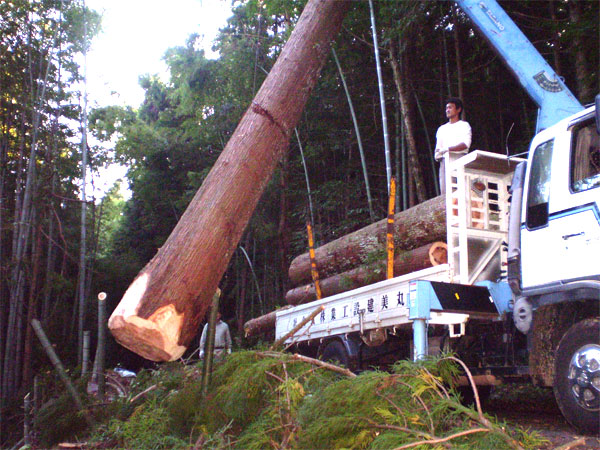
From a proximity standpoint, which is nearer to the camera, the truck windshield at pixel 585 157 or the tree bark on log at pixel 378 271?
the truck windshield at pixel 585 157

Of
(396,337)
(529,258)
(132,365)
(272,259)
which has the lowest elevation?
(132,365)

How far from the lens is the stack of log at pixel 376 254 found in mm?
5465

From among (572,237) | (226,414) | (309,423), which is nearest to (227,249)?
(226,414)

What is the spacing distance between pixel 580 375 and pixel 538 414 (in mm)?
2631

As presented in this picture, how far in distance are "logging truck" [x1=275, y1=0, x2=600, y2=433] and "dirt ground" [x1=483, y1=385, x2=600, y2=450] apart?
9.9 inches

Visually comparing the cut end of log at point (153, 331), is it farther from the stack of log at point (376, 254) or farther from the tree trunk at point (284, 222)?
the tree trunk at point (284, 222)

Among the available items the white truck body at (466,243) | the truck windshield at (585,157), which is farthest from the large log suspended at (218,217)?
the truck windshield at (585,157)

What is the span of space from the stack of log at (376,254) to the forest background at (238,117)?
2337mm

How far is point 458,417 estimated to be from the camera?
2889mm

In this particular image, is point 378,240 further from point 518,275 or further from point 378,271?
point 518,275

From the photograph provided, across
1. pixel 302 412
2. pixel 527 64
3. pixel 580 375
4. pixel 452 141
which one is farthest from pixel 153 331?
pixel 527 64

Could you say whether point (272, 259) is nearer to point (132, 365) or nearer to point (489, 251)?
point (132, 365)

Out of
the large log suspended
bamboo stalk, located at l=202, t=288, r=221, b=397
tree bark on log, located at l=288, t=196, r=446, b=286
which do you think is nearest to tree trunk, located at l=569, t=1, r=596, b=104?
tree bark on log, located at l=288, t=196, r=446, b=286

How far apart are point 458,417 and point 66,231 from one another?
1377 centimetres
